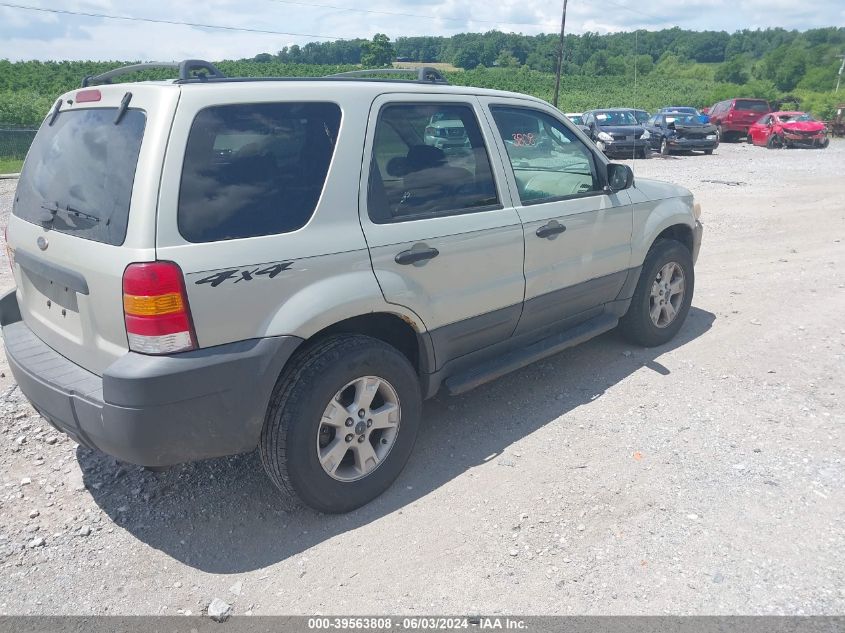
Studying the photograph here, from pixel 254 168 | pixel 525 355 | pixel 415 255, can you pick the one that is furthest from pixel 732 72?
pixel 254 168

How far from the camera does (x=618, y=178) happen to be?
4508mm

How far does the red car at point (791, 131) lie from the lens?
Answer: 25.6 m

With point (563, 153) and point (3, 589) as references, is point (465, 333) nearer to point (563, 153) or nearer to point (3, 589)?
point (563, 153)

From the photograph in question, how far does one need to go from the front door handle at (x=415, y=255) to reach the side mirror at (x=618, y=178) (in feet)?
5.76

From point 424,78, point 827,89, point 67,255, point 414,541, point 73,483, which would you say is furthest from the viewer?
point 827,89

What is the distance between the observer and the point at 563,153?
445cm

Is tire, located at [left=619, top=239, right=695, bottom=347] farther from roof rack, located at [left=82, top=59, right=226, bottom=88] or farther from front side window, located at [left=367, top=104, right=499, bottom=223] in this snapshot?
roof rack, located at [left=82, top=59, right=226, bottom=88]

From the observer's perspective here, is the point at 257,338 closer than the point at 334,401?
Yes

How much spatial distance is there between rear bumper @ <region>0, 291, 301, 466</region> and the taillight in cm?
6

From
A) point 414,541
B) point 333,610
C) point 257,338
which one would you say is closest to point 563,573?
point 414,541

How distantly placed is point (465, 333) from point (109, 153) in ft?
6.47

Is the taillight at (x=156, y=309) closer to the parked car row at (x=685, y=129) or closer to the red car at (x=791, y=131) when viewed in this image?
the parked car row at (x=685, y=129)

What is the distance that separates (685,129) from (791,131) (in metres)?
5.73

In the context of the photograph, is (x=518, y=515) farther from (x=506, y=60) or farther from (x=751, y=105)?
(x=506, y=60)
